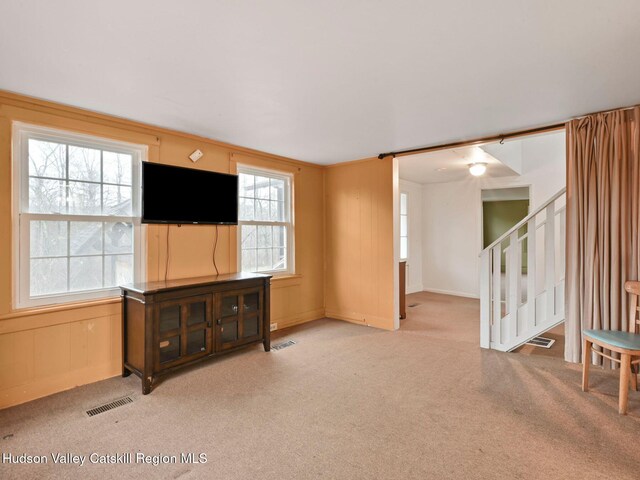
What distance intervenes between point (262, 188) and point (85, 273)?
217 cm

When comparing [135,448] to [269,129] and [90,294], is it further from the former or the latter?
[269,129]

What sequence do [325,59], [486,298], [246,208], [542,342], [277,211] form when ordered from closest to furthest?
[325,59] → [486,298] → [542,342] → [246,208] → [277,211]

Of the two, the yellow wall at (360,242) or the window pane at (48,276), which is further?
the yellow wall at (360,242)

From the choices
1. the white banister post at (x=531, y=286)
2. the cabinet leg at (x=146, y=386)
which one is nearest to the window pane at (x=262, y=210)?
the cabinet leg at (x=146, y=386)

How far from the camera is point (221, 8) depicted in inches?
62.7

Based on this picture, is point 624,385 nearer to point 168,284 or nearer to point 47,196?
point 168,284

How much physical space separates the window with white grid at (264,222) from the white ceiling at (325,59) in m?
1.12

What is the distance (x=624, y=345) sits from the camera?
2.34 m

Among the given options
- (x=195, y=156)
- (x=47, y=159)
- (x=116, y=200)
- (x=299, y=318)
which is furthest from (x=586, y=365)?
(x=47, y=159)

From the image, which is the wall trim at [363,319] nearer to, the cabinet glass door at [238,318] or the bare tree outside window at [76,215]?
the cabinet glass door at [238,318]

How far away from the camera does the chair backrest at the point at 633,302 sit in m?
2.62

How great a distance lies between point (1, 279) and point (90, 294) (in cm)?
58

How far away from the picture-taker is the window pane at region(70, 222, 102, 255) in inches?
111

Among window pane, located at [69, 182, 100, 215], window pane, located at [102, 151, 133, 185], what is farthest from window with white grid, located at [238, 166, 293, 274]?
window pane, located at [69, 182, 100, 215]
